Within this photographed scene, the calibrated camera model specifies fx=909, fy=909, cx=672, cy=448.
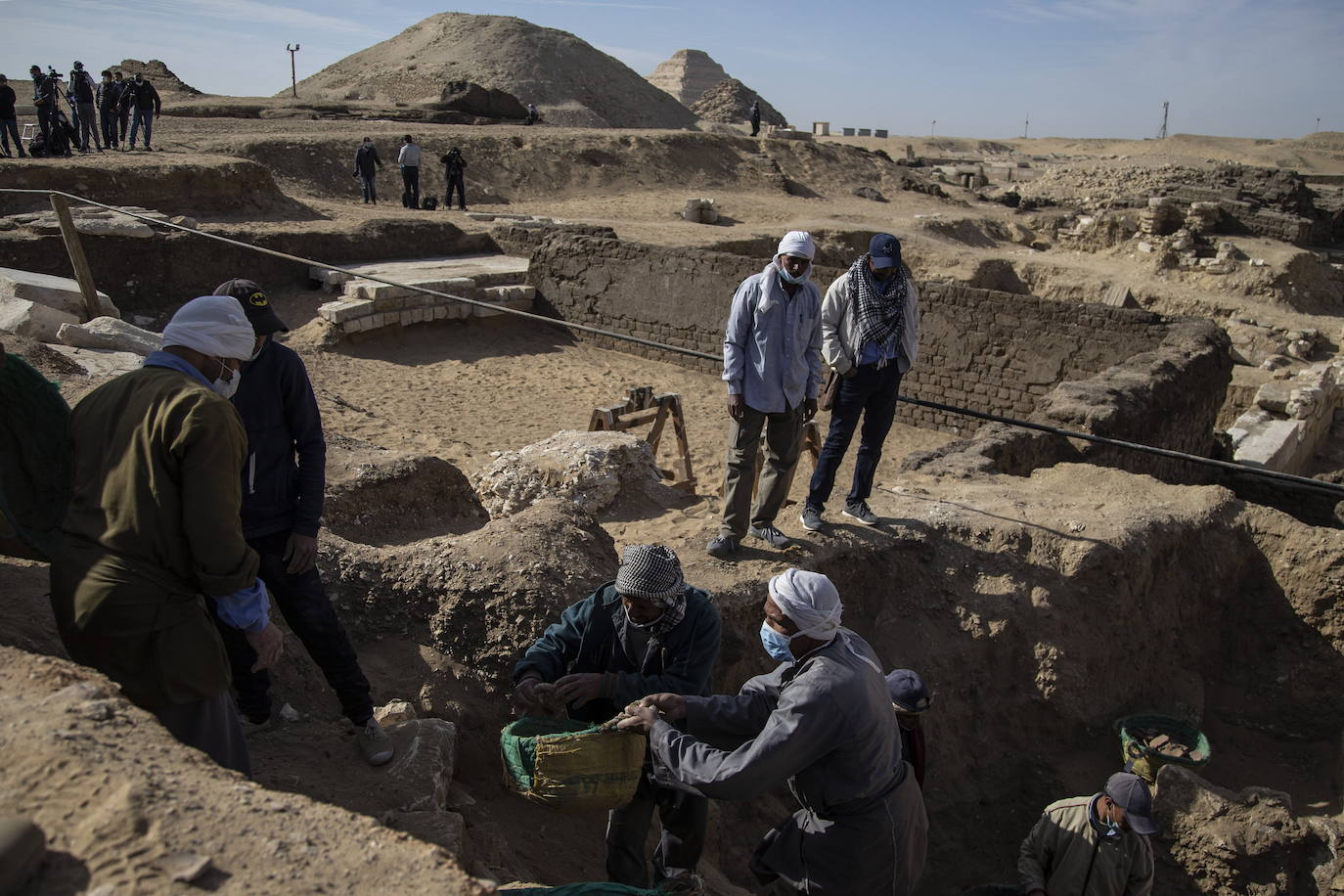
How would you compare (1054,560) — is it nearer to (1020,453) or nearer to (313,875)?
(1020,453)

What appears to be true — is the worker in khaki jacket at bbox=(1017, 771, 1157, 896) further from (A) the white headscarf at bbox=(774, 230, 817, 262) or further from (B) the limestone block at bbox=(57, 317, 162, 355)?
(B) the limestone block at bbox=(57, 317, 162, 355)

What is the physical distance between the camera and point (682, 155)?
2695cm

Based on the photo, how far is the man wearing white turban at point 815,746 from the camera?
99.0 inches

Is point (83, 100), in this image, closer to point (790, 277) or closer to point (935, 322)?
point (935, 322)

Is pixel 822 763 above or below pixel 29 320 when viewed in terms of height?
below

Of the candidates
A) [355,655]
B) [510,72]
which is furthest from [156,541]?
[510,72]

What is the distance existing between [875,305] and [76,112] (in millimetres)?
17236

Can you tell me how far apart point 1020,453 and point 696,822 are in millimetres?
5083

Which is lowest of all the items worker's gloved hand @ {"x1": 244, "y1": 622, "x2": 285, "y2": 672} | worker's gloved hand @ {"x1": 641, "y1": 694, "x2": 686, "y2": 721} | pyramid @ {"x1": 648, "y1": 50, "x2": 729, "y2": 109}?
worker's gloved hand @ {"x1": 641, "y1": 694, "x2": 686, "y2": 721}

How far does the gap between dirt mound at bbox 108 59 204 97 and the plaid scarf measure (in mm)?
30829

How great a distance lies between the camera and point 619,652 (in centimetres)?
304

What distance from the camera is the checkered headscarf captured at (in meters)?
2.80

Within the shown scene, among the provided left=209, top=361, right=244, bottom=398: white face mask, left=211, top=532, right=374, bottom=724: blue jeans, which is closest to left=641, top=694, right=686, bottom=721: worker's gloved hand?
left=211, top=532, right=374, bottom=724: blue jeans

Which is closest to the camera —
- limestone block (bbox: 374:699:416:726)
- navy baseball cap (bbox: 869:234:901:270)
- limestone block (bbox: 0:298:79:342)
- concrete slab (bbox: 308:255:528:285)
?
limestone block (bbox: 374:699:416:726)
